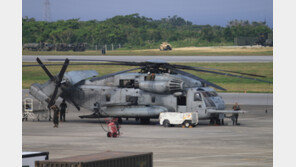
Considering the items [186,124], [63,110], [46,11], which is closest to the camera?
[186,124]

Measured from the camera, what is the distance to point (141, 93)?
3253cm

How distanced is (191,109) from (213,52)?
211 feet

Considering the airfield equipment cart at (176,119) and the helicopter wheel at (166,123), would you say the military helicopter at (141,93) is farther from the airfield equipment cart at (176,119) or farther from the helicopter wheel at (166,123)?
the helicopter wheel at (166,123)

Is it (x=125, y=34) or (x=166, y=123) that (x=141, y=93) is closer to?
(x=166, y=123)

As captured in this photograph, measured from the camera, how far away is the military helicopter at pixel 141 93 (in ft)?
104

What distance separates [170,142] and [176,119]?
22.2 feet

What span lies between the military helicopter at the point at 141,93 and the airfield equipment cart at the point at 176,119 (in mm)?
408

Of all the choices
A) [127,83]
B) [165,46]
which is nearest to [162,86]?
[127,83]

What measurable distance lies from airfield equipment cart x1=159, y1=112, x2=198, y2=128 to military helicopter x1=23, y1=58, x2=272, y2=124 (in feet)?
1.34

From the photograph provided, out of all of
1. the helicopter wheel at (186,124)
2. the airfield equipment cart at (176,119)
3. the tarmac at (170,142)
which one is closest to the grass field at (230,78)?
the tarmac at (170,142)

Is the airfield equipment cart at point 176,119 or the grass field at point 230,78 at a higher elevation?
the grass field at point 230,78

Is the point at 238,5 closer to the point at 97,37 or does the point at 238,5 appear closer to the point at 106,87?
the point at 97,37

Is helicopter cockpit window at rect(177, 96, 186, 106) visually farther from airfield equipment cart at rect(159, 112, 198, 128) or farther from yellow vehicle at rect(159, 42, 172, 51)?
yellow vehicle at rect(159, 42, 172, 51)

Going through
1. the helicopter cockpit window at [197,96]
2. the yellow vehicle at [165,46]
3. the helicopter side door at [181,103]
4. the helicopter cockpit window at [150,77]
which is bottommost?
the helicopter side door at [181,103]
